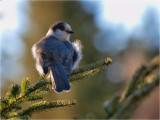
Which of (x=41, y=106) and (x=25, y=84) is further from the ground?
(x=25, y=84)

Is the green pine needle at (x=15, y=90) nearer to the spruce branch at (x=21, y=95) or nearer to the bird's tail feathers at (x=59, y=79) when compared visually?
the spruce branch at (x=21, y=95)

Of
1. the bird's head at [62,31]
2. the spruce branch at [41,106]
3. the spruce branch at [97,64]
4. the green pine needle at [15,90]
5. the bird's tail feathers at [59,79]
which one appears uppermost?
the bird's head at [62,31]

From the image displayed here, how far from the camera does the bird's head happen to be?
12.3 ft

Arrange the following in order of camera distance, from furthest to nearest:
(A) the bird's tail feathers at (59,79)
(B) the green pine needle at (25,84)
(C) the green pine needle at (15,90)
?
(A) the bird's tail feathers at (59,79), (B) the green pine needle at (25,84), (C) the green pine needle at (15,90)

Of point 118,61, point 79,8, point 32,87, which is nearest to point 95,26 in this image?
point 79,8

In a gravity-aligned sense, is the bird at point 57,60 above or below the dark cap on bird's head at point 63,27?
below

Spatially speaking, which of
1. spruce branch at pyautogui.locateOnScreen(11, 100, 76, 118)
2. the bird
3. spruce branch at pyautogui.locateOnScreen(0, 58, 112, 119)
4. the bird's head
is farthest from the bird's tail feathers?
the bird's head

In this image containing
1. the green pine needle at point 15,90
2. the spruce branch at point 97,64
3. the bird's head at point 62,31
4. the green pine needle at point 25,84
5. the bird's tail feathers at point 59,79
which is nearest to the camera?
the green pine needle at point 15,90

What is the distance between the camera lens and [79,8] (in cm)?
1460

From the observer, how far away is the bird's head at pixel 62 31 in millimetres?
3750

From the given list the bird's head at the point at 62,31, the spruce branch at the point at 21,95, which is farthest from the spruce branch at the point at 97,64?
the bird's head at the point at 62,31

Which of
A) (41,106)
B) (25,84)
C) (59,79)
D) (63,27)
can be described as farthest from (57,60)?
(63,27)

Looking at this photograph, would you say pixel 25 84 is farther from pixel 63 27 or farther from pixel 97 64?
pixel 63 27

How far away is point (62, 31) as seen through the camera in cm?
379
